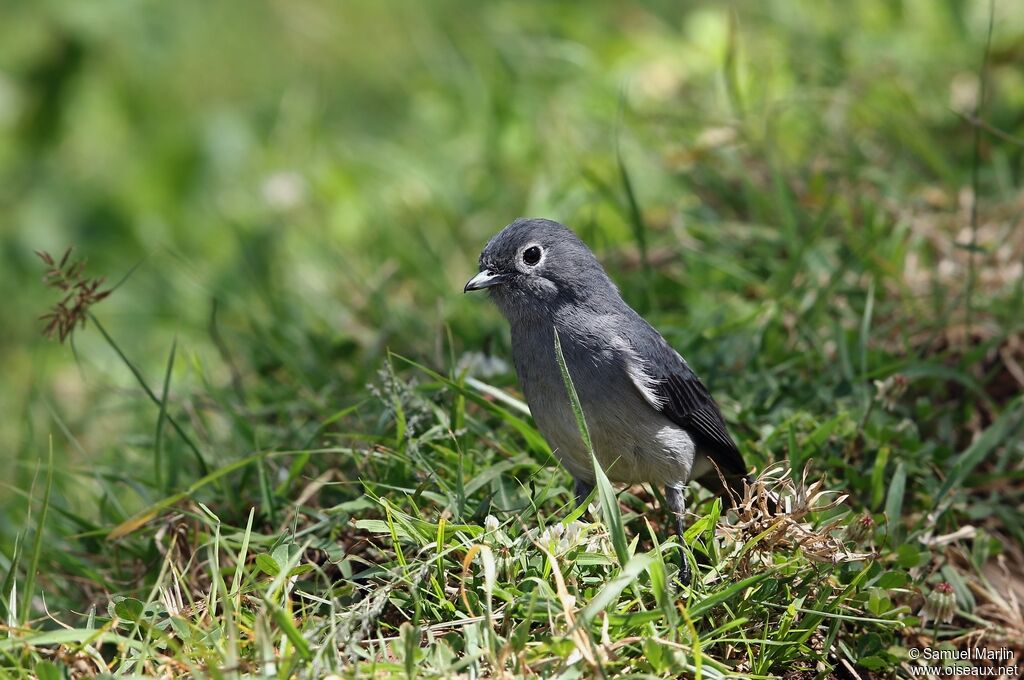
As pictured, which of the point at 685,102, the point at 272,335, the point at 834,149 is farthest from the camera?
the point at 685,102

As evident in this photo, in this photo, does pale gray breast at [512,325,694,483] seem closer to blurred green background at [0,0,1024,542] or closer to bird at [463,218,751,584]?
bird at [463,218,751,584]

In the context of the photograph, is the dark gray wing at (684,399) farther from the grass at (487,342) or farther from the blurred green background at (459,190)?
the blurred green background at (459,190)

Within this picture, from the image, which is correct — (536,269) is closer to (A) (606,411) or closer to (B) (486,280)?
(B) (486,280)

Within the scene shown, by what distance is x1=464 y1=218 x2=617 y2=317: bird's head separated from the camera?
3402mm

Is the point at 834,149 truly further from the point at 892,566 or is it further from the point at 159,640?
the point at 159,640

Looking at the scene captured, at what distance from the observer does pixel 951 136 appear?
5.38m

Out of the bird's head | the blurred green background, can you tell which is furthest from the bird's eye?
the blurred green background

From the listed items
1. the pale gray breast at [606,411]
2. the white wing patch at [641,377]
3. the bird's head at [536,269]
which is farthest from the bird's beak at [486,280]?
the white wing patch at [641,377]

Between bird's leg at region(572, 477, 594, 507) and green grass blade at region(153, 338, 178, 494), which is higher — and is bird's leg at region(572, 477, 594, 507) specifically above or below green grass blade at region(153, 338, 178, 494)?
below

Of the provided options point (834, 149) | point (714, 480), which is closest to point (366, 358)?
point (714, 480)

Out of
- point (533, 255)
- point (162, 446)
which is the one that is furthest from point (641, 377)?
point (162, 446)

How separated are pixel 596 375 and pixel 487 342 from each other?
3.12ft

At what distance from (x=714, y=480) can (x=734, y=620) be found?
3.13 ft

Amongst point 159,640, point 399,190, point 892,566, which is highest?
point 399,190
